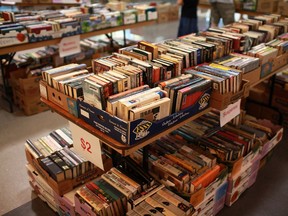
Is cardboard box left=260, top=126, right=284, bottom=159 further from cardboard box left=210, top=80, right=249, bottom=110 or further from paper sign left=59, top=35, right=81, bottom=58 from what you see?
paper sign left=59, top=35, right=81, bottom=58

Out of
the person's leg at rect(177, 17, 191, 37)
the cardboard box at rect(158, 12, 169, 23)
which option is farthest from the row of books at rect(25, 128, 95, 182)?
the cardboard box at rect(158, 12, 169, 23)

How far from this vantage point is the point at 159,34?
6992mm

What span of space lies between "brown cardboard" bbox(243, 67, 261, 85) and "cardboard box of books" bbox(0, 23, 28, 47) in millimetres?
2351

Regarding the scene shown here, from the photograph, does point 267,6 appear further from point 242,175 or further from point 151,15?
point 242,175

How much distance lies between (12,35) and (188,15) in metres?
2.95

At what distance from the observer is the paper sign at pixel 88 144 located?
1.81m

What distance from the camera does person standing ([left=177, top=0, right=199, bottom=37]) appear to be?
5098 mm

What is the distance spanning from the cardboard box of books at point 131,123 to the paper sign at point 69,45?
211 cm

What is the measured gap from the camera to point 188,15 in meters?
5.20

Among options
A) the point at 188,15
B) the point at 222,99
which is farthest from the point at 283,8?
the point at 222,99

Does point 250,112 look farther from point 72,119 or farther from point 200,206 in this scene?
point 72,119

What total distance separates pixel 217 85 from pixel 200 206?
2.64 feet

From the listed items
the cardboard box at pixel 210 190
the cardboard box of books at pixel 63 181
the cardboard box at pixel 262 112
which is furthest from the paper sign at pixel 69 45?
the cardboard box at pixel 210 190

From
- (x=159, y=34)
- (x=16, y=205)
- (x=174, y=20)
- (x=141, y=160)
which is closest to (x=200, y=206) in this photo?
(x=141, y=160)
